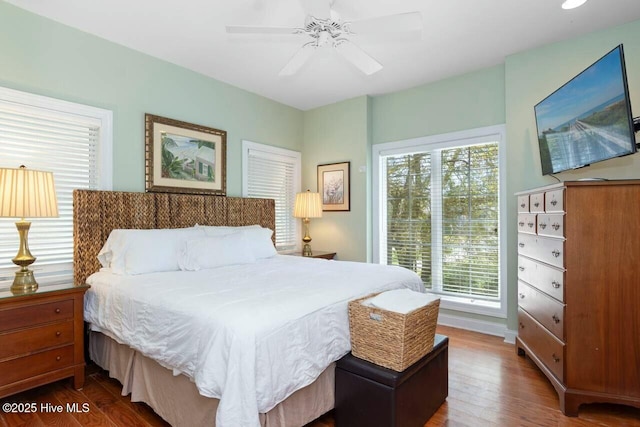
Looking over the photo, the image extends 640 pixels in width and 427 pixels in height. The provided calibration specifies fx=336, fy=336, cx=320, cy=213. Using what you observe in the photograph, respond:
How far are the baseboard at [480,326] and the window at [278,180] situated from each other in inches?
87.0

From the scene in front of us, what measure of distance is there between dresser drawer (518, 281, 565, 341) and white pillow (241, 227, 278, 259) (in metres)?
Answer: 2.32

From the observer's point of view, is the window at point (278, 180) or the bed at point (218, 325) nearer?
the bed at point (218, 325)

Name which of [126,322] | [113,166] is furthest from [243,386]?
[113,166]

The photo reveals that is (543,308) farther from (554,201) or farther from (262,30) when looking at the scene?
(262,30)

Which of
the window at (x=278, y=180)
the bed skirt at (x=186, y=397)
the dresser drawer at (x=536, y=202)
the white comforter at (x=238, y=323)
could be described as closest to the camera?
the white comforter at (x=238, y=323)

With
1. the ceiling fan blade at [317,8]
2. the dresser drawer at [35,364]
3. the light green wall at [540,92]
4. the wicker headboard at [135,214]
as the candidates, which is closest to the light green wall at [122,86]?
the wicker headboard at [135,214]

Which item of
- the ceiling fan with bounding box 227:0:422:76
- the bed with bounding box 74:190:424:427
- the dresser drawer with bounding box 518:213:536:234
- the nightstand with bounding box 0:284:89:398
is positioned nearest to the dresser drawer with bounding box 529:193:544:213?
the dresser drawer with bounding box 518:213:536:234

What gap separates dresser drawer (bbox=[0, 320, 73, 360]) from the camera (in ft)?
6.73

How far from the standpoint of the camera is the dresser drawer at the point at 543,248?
2180 millimetres

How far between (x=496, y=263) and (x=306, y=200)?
2.33 metres

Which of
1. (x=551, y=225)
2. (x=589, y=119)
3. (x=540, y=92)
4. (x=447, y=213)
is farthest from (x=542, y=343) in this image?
(x=540, y=92)

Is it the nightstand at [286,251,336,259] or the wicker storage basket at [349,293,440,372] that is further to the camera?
the nightstand at [286,251,336,259]

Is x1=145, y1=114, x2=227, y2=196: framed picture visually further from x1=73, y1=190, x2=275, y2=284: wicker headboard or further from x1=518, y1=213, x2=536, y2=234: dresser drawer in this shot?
x1=518, y1=213, x2=536, y2=234: dresser drawer

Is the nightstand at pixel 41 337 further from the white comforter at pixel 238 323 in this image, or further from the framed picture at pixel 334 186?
the framed picture at pixel 334 186
